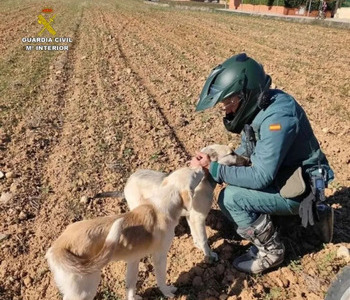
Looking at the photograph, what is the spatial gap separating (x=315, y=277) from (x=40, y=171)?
11.9 ft

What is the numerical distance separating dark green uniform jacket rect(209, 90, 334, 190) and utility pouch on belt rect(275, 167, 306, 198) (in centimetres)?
8

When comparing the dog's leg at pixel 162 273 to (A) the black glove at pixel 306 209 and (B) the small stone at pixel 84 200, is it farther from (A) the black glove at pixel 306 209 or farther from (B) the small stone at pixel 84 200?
(B) the small stone at pixel 84 200

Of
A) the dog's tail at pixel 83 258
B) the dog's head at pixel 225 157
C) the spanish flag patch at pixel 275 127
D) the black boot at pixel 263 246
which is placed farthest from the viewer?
the dog's head at pixel 225 157

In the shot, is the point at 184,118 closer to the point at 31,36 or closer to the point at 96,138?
the point at 96,138

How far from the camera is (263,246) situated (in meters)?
3.67

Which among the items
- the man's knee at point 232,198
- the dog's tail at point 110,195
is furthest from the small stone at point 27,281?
the man's knee at point 232,198

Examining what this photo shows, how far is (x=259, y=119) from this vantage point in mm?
3438

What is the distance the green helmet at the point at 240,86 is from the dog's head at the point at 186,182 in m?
0.59

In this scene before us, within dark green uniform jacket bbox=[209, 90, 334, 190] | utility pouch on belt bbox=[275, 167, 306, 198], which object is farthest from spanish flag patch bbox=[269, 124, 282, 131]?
utility pouch on belt bbox=[275, 167, 306, 198]

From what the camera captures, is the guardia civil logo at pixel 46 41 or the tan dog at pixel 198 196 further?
the guardia civil logo at pixel 46 41

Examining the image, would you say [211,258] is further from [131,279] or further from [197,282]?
[131,279]

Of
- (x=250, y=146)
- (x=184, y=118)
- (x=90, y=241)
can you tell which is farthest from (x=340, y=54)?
(x=90, y=241)

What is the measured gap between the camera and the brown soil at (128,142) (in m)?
3.71

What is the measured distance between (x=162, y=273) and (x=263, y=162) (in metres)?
1.27
